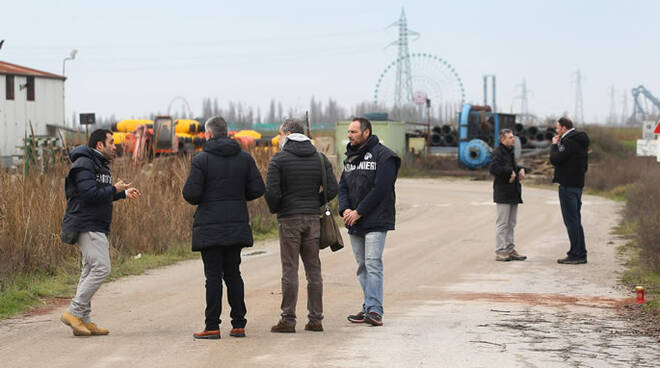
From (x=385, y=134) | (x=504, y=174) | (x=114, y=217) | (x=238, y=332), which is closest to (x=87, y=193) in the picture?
(x=238, y=332)

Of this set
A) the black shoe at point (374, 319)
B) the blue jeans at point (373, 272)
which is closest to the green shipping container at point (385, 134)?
the blue jeans at point (373, 272)

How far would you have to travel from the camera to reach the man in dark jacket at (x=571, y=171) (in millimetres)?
14609

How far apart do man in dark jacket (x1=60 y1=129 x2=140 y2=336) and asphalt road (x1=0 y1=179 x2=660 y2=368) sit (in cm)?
26

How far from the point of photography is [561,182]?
14.8 m

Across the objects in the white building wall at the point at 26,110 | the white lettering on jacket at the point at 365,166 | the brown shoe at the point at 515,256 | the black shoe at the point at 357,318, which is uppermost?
the white building wall at the point at 26,110

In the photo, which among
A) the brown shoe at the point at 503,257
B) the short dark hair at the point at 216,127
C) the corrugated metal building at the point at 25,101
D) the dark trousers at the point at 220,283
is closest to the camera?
the dark trousers at the point at 220,283

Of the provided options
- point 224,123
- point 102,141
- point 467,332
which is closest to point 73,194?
point 102,141

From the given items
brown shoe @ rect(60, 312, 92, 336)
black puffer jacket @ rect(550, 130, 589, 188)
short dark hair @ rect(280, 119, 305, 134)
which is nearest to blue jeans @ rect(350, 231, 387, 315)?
short dark hair @ rect(280, 119, 305, 134)

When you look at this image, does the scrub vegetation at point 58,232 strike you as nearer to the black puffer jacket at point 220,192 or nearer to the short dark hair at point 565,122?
the black puffer jacket at point 220,192

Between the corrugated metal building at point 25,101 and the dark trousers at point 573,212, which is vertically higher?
the corrugated metal building at point 25,101

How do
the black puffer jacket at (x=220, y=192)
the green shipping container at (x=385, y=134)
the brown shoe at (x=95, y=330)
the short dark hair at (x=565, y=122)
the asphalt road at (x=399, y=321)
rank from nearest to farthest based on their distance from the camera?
the asphalt road at (x=399, y=321) < the black puffer jacket at (x=220, y=192) < the brown shoe at (x=95, y=330) < the short dark hair at (x=565, y=122) < the green shipping container at (x=385, y=134)

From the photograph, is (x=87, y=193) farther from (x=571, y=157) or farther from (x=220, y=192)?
(x=571, y=157)

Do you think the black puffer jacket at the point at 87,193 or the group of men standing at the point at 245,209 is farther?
the black puffer jacket at the point at 87,193

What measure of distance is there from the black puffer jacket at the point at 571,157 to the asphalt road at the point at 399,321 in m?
1.31
